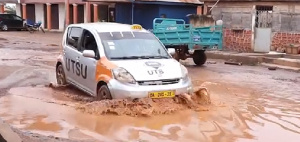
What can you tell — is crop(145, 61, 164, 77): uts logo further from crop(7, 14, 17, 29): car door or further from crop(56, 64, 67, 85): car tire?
crop(7, 14, 17, 29): car door

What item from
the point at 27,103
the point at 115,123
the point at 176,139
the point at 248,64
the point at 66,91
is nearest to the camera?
the point at 176,139

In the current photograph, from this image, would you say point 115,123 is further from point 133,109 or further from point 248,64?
point 248,64

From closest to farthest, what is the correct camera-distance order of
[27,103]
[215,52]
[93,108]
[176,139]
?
[176,139], [93,108], [27,103], [215,52]

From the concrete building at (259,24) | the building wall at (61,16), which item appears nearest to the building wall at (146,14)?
the concrete building at (259,24)

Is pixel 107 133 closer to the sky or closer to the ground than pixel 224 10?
closer to the ground

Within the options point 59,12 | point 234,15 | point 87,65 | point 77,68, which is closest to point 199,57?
point 234,15

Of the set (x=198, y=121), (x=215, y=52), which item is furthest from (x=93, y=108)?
(x=215, y=52)

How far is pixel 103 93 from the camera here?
7664mm

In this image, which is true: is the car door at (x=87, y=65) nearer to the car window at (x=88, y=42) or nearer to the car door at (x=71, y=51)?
the car window at (x=88, y=42)

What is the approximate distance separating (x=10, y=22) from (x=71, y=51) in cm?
3113

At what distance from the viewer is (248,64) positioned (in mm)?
17250

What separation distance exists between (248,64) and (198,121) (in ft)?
35.1

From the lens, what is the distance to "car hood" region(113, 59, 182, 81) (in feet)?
24.0

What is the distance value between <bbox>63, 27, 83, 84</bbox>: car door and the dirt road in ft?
1.40
